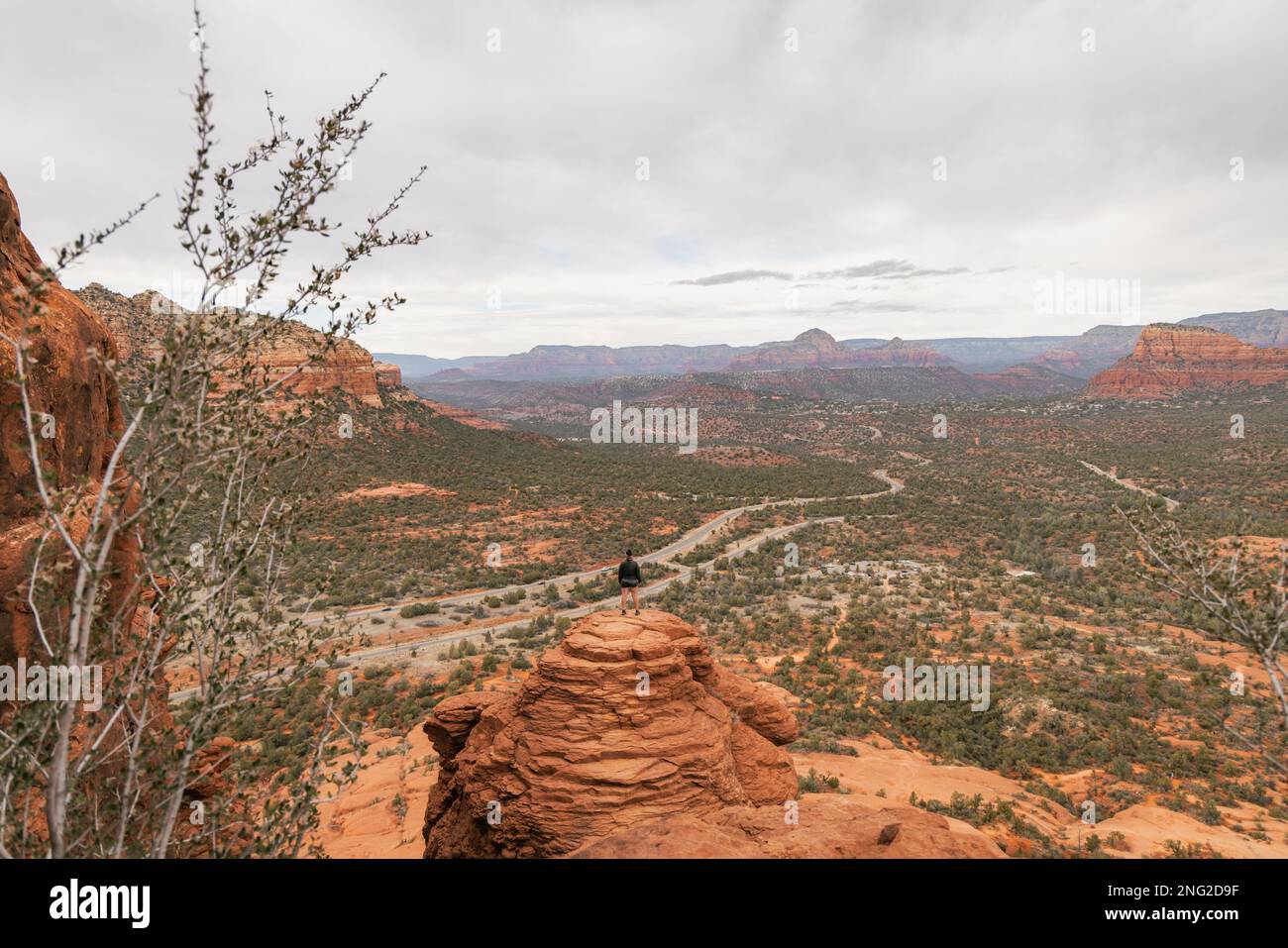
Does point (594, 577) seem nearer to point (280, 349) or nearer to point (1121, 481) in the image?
point (280, 349)

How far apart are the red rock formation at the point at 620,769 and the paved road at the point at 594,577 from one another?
4.09m

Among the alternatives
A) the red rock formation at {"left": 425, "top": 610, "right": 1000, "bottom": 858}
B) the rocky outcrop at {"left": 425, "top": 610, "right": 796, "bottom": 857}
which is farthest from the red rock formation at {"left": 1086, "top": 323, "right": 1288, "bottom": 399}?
the red rock formation at {"left": 425, "top": 610, "right": 1000, "bottom": 858}

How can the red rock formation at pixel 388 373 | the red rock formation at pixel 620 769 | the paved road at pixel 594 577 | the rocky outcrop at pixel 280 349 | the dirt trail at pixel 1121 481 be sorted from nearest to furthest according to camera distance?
the rocky outcrop at pixel 280 349
the red rock formation at pixel 620 769
the paved road at pixel 594 577
the dirt trail at pixel 1121 481
the red rock formation at pixel 388 373

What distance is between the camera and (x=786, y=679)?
2128 centimetres

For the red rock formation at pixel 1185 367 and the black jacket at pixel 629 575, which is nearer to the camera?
the black jacket at pixel 629 575

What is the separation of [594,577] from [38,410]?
32.1m

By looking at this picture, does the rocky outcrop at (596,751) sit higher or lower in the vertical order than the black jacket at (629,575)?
lower

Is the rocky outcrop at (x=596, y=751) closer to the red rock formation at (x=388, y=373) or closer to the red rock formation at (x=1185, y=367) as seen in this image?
the red rock formation at (x=388, y=373)

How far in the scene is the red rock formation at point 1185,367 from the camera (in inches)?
5576

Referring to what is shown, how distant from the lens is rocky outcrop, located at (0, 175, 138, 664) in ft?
21.1

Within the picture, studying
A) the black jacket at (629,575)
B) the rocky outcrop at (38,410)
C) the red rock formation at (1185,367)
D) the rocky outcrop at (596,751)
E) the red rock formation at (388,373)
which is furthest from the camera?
the red rock formation at (1185,367)

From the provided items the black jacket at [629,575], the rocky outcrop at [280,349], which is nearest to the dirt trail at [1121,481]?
the black jacket at [629,575]
